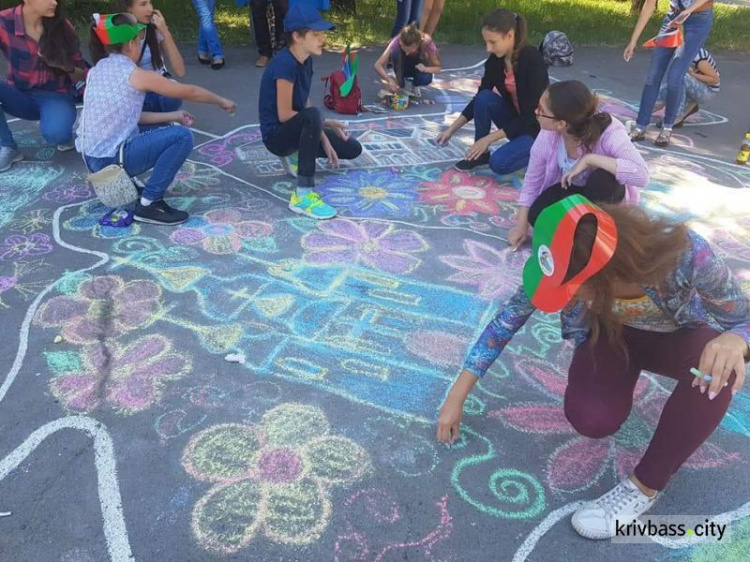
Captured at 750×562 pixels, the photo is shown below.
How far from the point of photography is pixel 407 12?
6.65 m

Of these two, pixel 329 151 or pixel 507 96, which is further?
pixel 507 96

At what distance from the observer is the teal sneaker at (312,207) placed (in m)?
3.70

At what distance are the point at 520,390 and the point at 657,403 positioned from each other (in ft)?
1.77

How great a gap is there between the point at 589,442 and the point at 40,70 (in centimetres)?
409

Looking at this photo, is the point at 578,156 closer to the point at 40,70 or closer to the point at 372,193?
the point at 372,193

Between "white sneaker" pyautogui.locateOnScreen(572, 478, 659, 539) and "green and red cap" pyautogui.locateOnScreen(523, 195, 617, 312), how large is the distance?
727 millimetres

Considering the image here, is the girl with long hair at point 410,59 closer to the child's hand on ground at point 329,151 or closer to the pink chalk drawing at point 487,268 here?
the child's hand on ground at point 329,151

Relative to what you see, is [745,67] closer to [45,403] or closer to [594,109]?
[594,109]

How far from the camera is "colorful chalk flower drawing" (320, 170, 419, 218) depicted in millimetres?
3846

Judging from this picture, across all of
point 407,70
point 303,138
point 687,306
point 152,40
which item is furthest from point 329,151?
point 687,306

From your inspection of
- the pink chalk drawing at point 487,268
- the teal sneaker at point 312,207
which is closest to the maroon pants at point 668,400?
the pink chalk drawing at point 487,268

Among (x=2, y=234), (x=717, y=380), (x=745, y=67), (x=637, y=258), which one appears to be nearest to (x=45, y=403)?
(x=2, y=234)

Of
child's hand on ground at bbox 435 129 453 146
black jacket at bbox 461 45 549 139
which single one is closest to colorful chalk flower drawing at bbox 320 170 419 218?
child's hand on ground at bbox 435 129 453 146

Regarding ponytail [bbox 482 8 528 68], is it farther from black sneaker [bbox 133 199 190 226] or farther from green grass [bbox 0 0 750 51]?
green grass [bbox 0 0 750 51]
